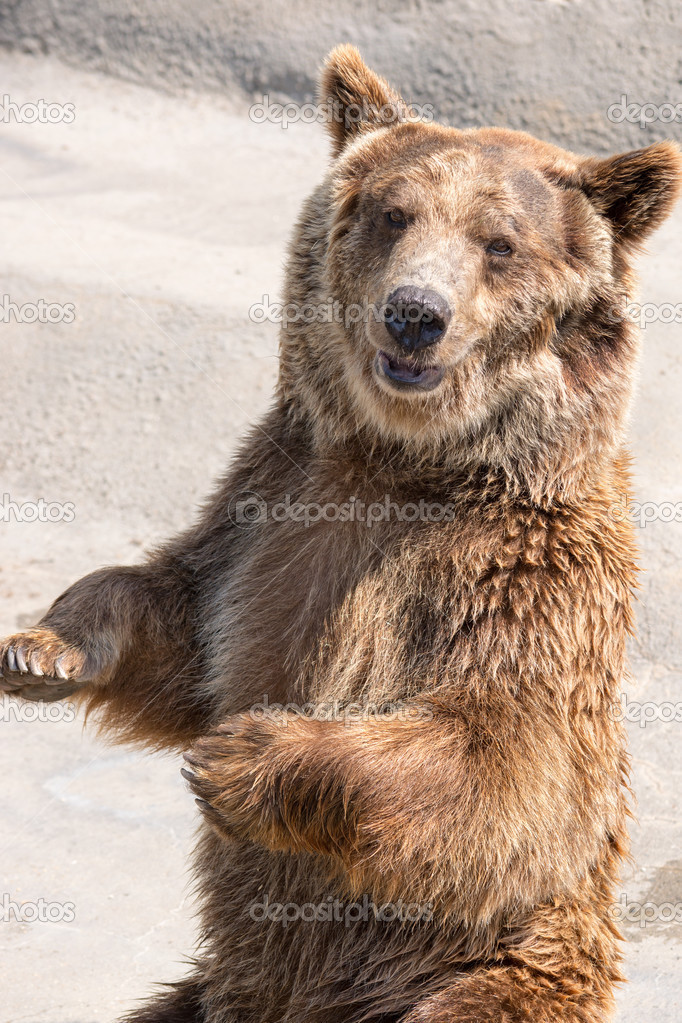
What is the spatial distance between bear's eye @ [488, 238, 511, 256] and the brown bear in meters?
0.01

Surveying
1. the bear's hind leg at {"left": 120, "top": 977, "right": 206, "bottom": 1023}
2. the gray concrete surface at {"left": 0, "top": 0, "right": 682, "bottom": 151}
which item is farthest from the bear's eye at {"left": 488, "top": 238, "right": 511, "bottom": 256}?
the gray concrete surface at {"left": 0, "top": 0, "right": 682, "bottom": 151}

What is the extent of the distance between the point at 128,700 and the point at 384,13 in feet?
33.3

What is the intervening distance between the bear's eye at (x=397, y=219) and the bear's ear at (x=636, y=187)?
→ 0.65m

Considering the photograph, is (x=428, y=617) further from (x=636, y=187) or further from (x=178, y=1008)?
(x=178, y=1008)

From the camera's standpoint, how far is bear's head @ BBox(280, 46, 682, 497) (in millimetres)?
4086

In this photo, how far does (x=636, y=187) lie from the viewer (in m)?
4.23

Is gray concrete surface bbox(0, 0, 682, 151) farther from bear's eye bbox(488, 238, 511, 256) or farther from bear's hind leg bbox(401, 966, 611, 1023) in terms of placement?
bear's hind leg bbox(401, 966, 611, 1023)

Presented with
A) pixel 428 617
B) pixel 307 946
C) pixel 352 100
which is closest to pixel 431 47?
pixel 352 100

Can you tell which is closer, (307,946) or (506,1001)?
(506,1001)

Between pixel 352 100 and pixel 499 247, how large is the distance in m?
1.01

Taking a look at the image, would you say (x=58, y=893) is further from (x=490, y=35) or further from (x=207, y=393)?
(x=490, y=35)

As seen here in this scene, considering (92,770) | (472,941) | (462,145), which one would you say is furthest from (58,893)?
(462,145)

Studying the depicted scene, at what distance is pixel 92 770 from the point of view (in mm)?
6688

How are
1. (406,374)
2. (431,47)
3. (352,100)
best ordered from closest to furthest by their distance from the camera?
(406,374)
(352,100)
(431,47)
